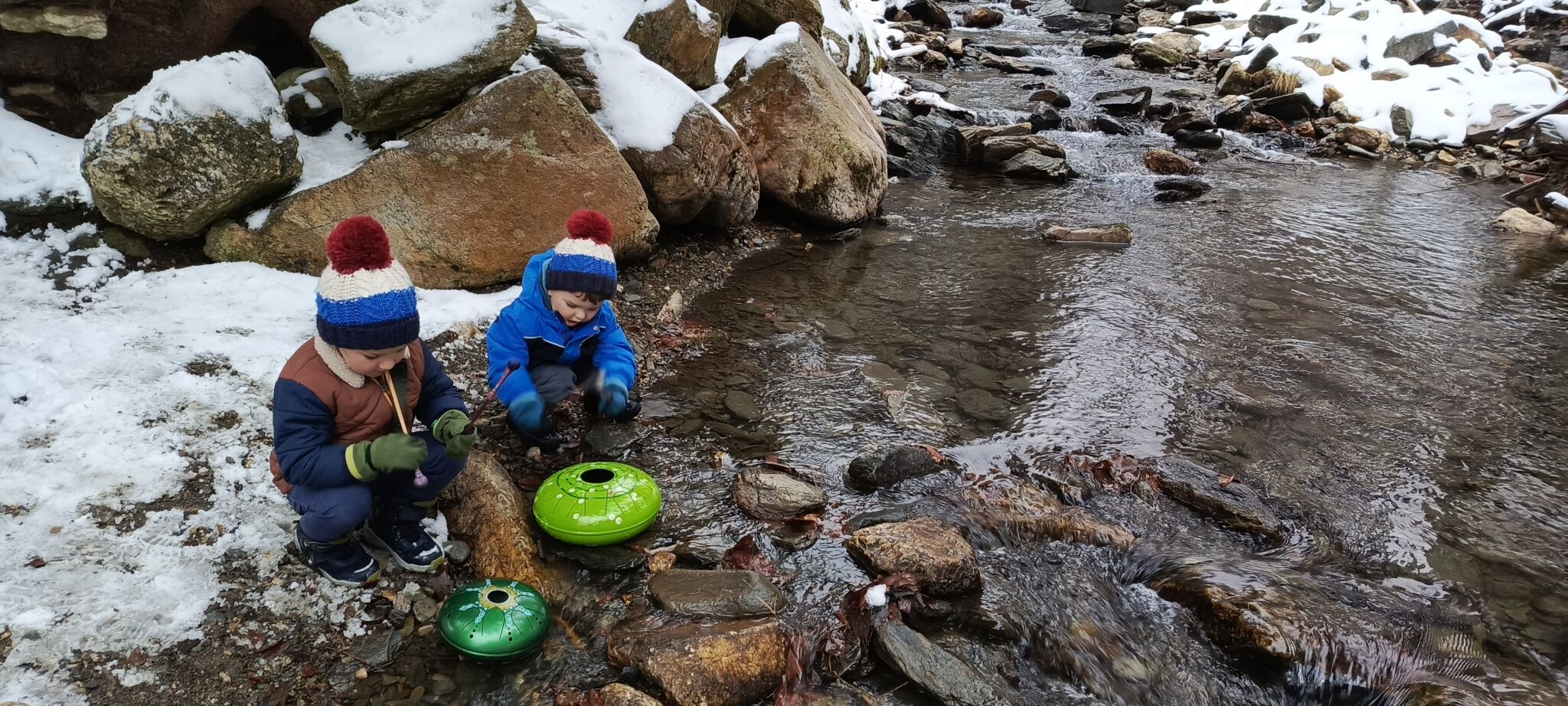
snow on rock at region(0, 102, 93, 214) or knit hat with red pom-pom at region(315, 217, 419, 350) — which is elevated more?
knit hat with red pom-pom at region(315, 217, 419, 350)

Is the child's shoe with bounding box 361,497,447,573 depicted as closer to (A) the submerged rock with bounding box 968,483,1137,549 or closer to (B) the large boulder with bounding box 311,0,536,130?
(A) the submerged rock with bounding box 968,483,1137,549

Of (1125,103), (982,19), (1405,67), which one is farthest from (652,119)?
(982,19)

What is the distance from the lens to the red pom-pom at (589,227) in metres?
3.88

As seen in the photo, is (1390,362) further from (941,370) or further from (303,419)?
(303,419)

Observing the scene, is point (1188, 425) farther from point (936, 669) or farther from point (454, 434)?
point (454, 434)

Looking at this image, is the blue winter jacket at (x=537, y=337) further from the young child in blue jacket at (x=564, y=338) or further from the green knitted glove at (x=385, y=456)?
the green knitted glove at (x=385, y=456)

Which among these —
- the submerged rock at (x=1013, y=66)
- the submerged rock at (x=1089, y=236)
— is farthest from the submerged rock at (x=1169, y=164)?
the submerged rock at (x=1013, y=66)

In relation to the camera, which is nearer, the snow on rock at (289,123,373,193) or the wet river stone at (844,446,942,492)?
the wet river stone at (844,446,942,492)

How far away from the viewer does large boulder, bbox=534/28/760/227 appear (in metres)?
6.45

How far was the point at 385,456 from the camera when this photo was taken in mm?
2859

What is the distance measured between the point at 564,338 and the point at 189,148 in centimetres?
256

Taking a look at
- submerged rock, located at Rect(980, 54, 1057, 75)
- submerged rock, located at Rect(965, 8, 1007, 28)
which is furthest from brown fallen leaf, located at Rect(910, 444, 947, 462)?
submerged rock, located at Rect(965, 8, 1007, 28)

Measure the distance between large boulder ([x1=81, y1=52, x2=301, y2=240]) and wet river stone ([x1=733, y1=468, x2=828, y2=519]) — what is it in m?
3.60

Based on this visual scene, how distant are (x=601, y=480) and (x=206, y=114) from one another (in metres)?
3.38
